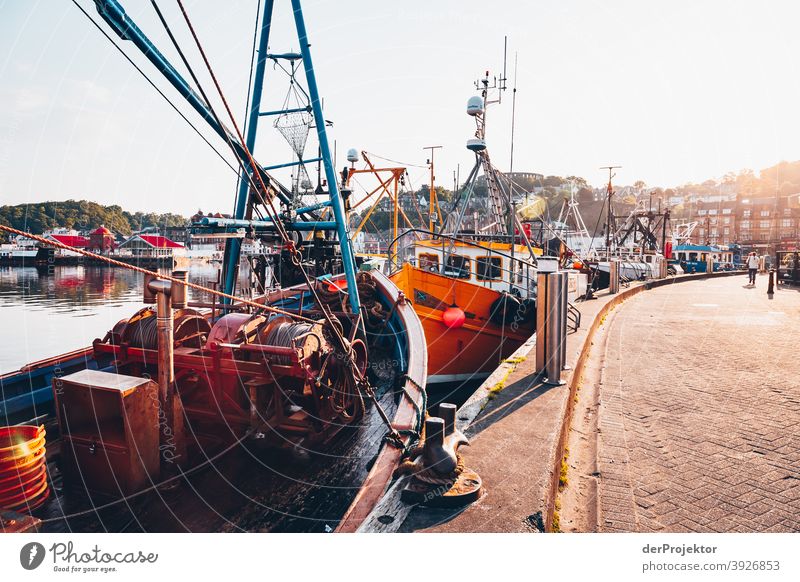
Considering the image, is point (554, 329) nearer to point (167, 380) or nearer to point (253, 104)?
point (167, 380)

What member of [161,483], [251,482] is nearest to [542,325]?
[251,482]

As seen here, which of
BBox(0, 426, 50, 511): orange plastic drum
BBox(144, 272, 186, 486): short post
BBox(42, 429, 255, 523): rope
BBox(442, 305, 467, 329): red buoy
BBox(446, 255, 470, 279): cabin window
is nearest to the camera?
BBox(0, 426, 50, 511): orange plastic drum

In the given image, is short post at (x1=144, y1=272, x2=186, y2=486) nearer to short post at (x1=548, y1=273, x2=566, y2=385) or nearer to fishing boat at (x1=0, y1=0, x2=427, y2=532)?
fishing boat at (x1=0, y1=0, x2=427, y2=532)

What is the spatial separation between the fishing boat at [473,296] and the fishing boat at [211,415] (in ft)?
9.51

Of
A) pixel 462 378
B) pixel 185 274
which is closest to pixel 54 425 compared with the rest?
pixel 185 274

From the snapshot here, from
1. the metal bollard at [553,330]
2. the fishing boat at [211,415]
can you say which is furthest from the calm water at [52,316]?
the metal bollard at [553,330]

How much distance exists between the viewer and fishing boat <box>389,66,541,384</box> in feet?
32.8

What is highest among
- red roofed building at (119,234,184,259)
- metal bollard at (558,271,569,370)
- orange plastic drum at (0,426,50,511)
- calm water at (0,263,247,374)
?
red roofed building at (119,234,184,259)

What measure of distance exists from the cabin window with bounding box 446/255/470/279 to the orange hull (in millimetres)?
1039

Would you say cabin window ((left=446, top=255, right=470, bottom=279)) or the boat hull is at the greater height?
cabin window ((left=446, top=255, right=470, bottom=279))

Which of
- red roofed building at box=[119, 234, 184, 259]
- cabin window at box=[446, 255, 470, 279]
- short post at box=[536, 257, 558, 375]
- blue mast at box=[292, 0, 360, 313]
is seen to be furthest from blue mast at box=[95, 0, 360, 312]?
cabin window at box=[446, 255, 470, 279]

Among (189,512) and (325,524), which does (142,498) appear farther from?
(325,524)

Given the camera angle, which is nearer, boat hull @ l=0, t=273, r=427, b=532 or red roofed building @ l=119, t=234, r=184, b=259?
boat hull @ l=0, t=273, r=427, b=532
